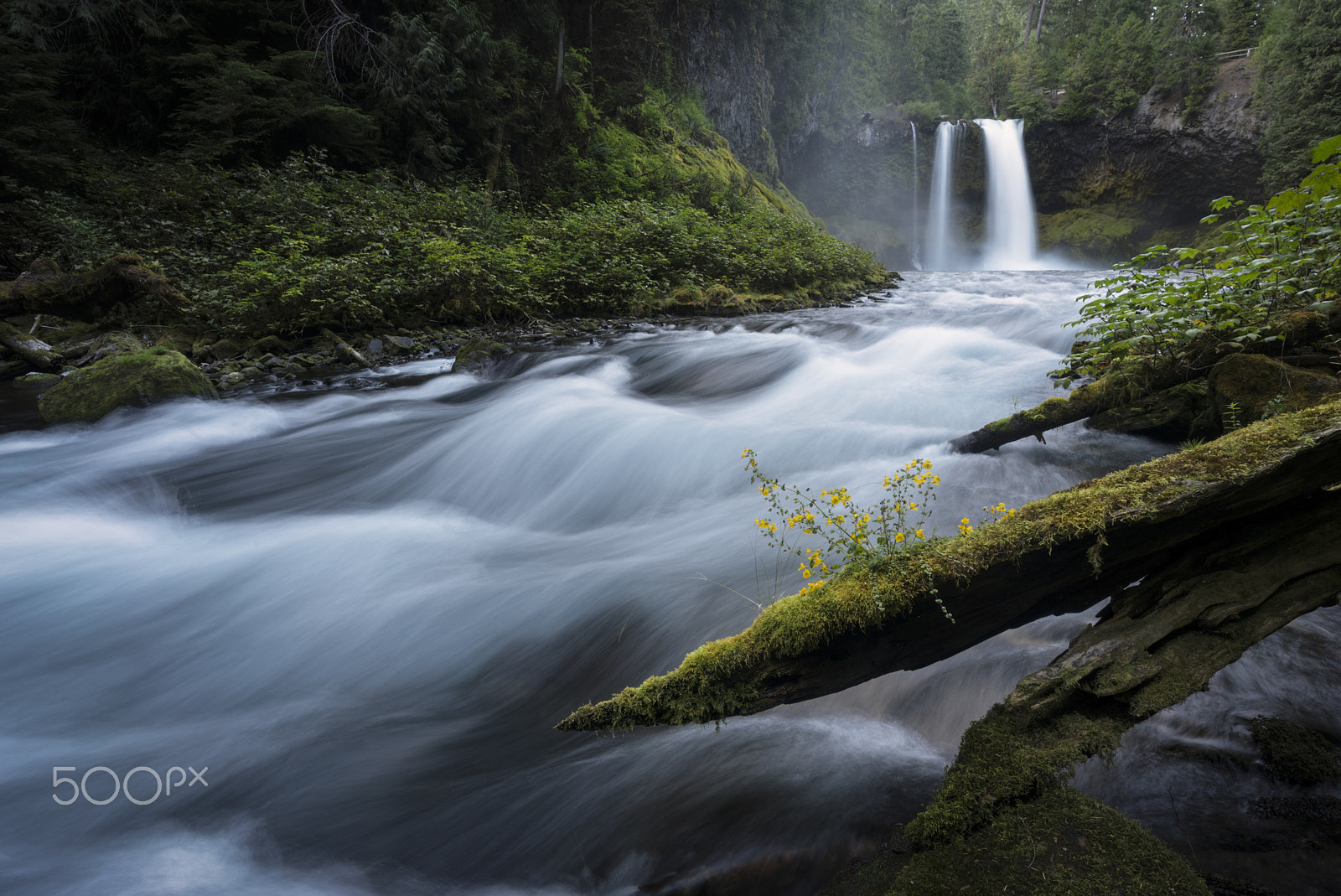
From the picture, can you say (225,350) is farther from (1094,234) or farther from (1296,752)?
(1094,234)

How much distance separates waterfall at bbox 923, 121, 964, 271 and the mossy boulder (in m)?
35.1

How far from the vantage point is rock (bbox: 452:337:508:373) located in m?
8.12

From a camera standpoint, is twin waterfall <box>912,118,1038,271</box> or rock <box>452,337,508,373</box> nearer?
rock <box>452,337,508,373</box>

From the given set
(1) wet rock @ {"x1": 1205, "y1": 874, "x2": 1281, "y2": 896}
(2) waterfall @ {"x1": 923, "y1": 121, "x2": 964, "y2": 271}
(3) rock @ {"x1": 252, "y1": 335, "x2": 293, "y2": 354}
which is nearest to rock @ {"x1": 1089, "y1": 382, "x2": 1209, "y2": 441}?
(1) wet rock @ {"x1": 1205, "y1": 874, "x2": 1281, "y2": 896}

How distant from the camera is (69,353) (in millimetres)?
8086

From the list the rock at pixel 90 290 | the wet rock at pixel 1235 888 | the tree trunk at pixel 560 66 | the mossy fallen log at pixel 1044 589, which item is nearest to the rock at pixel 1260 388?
the mossy fallen log at pixel 1044 589

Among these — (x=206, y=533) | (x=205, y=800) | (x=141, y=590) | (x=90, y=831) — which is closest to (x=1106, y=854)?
(x=205, y=800)

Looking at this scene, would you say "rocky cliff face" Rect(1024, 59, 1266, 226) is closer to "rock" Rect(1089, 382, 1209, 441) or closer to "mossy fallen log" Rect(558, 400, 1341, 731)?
"rock" Rect(1089, 382, 1209, 441)

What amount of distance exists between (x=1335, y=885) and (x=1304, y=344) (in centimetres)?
319

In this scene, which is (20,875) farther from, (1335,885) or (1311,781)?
(1311,781)

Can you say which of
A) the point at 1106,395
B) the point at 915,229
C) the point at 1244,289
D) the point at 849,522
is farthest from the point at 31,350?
the point at 915,229

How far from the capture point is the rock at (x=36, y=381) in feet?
24.0

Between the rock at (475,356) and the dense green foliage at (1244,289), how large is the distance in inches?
275

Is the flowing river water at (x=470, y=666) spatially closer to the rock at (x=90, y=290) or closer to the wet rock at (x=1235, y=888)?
the wet rock at (x=1235, y=888)
